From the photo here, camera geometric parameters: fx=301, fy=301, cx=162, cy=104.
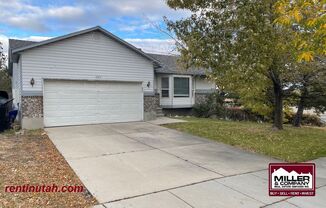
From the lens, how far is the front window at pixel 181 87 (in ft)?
66.4

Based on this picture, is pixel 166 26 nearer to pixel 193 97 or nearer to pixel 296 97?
pixel 296 97

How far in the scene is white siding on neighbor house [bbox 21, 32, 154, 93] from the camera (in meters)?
13.1

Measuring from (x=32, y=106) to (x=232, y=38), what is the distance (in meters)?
8.99

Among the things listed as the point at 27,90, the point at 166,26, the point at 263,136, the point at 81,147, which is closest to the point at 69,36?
the point at 27,90

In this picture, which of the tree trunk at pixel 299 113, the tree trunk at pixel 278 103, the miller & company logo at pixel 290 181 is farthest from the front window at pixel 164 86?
the miller & company logo at pixel 290 181

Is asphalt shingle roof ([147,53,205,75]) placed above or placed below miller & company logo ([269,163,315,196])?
above

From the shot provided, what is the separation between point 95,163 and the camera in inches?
287

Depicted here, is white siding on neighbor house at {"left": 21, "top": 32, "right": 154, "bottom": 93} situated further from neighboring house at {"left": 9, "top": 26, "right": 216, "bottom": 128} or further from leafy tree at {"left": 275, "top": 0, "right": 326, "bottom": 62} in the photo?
leafy tree at {"left": 275, "top": 0, "right": 326, "bottom": 62}

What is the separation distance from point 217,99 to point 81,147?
14.2 m

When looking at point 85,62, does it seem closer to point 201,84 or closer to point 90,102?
point 90,102

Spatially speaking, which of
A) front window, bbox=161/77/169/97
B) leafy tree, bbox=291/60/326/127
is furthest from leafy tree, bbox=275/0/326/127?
front window, bbox=161/77/169/97

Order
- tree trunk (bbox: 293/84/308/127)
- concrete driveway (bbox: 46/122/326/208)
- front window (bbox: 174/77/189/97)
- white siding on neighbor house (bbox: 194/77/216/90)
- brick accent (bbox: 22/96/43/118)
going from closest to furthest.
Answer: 1. concrete driveway (bbox: 46/122/326/208)
2. brick accent (bbox: 22/96/43/118)
3. tree trunk (bbox: 293/84/308/127)
4. front window (bbox: 174/77/189/97)
5. white siding on neighbor house (bbox: 194/77/216/90)

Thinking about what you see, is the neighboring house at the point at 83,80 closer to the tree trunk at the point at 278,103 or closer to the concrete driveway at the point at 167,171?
the concrete driveway at the point at 167,171

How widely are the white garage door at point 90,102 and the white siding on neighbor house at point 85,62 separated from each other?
1.28 ft
